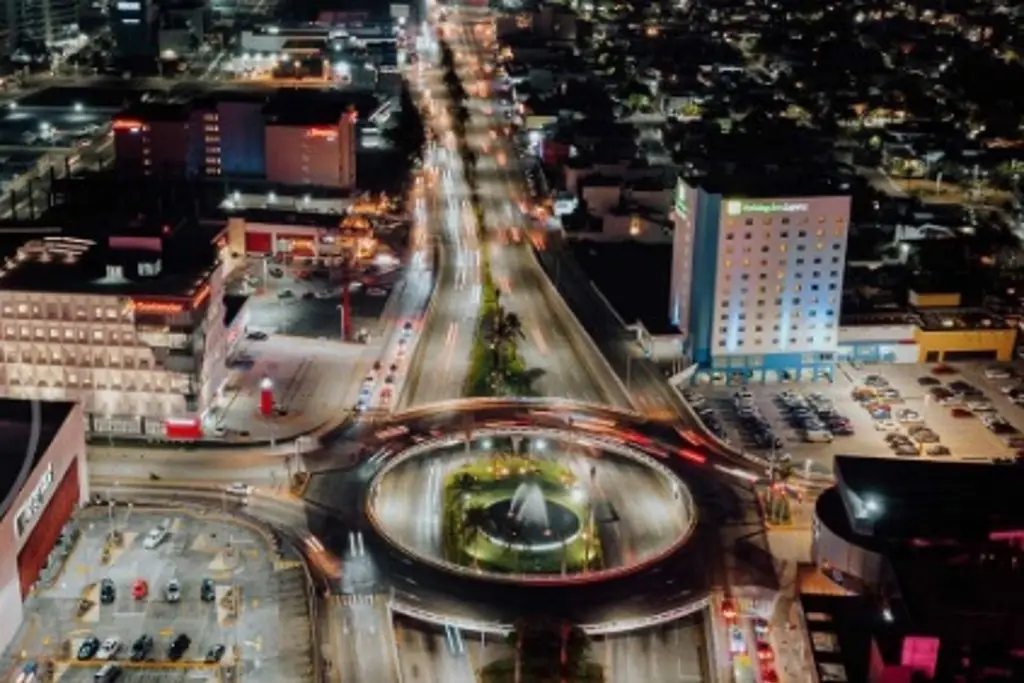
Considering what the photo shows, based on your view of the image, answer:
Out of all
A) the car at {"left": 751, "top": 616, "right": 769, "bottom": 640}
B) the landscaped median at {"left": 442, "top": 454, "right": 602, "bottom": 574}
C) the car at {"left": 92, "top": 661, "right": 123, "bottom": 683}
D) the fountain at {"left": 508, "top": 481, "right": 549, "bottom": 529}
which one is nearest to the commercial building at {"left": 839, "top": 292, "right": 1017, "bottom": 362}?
the landscaped median at {"left": 442, "top": 454, "right": 602, "bottom": 574}

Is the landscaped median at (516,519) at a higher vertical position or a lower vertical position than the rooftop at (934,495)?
lower

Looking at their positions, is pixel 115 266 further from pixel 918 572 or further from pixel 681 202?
pixel 918 572

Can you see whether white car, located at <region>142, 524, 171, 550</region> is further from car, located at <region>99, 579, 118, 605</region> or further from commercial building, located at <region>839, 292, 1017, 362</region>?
commercial building, located at <region>839, 292, 1017, 362</region>

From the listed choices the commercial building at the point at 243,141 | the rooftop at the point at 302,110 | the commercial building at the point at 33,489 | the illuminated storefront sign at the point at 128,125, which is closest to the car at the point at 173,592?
the commercial building at the point at 33,489

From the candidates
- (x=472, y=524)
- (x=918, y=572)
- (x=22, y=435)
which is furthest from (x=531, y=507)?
(x=22, y=435)

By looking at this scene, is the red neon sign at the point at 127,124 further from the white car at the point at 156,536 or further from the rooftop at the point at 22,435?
the white car at the point at 156,536

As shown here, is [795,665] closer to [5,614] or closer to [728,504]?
[728,504]
